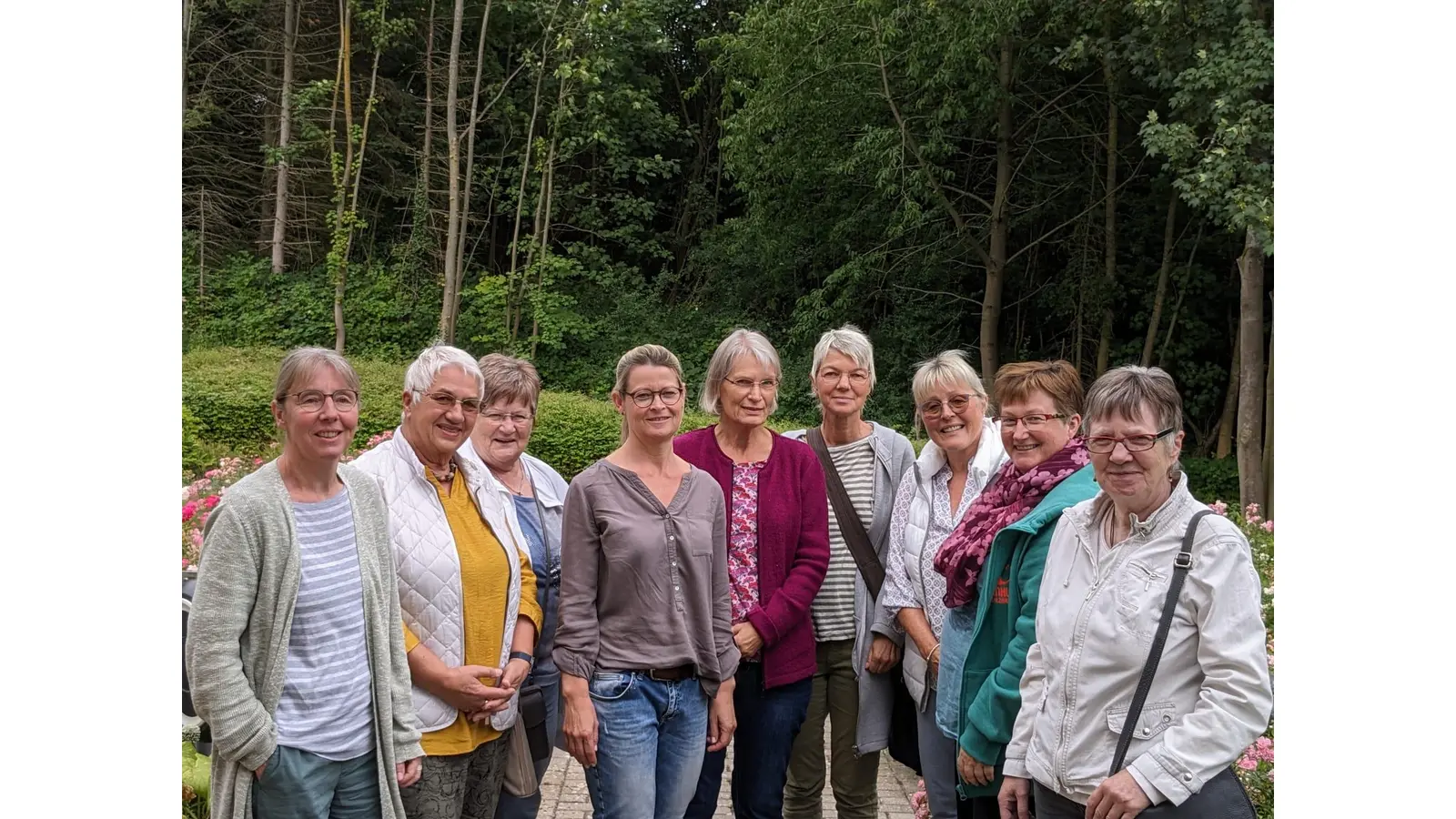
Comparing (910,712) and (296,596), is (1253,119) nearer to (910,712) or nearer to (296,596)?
(910,712)

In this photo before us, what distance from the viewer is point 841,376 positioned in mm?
3818

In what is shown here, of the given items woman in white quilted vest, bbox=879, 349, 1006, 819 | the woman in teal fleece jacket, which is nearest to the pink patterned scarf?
the woman in teal fleece jacket

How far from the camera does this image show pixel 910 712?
377cm

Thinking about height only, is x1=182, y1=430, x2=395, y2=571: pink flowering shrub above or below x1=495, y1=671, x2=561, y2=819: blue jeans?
above

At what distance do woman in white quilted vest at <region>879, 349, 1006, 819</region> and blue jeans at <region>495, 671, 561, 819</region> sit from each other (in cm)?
109

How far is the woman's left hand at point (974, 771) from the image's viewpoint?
302 cm

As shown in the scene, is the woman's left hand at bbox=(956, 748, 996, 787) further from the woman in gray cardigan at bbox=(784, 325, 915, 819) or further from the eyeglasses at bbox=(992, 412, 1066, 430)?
the eyeglasses at bbox=(992, 412, 1066, 430)

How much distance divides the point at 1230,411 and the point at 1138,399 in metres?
16.0

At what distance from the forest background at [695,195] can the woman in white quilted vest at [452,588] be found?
1370cm

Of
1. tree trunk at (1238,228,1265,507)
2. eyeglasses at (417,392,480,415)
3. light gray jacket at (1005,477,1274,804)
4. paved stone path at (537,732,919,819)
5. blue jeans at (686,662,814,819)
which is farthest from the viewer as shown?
tree trunk at (1238,228,1265,507)

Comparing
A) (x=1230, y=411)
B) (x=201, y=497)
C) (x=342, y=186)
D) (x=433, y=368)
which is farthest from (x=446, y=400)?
(x=342, y=186)

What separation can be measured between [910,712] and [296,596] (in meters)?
2.07

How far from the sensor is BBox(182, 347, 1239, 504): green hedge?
13078 millimetres

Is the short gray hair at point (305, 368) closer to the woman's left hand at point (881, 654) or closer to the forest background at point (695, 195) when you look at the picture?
the woman's left hand at point (881, 654)
